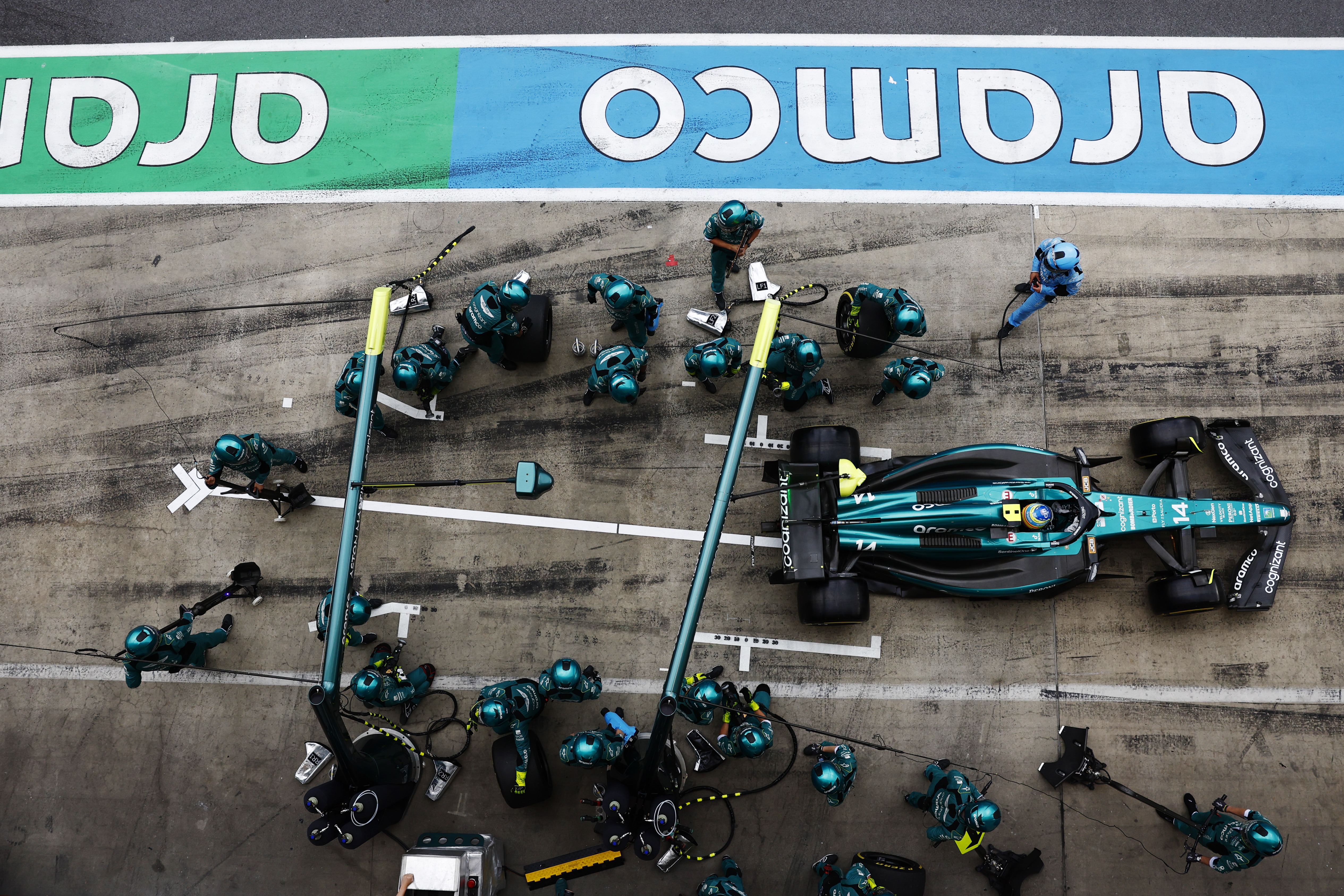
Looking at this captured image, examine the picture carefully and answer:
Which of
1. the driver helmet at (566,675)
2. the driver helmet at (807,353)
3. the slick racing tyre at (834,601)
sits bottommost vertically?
the driver helmet at (566,675)

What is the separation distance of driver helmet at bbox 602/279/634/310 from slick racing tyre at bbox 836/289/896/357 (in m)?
2.74

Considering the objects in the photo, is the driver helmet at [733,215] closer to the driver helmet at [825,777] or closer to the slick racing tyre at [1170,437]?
the slick racing tyre at [1170,437]

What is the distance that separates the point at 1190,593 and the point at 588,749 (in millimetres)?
7215

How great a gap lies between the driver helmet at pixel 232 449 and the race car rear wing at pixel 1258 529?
11.7m

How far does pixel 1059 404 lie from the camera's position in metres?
9.03

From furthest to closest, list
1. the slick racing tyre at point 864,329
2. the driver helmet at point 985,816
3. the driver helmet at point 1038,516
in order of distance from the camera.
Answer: the slick racing tyre at point 864,329, the driver helmet at point 1038,516, the driver helmet at point 985,816

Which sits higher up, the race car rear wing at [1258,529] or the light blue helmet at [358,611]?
the race car rear wing at [1258,529]

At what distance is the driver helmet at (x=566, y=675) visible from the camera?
6.94m

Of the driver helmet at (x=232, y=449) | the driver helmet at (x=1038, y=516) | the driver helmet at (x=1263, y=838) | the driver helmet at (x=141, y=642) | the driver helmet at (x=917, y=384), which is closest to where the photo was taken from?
the driver helmet at (x=1263, y=838)

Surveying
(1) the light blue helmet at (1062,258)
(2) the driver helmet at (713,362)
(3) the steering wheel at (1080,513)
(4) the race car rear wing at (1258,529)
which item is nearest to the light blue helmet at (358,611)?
(2) the driver helmet at (713,362)

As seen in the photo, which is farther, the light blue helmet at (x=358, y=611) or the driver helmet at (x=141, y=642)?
the light blue helmet at (x=358, y=611)

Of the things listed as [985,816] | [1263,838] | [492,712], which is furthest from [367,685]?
[1263,838]

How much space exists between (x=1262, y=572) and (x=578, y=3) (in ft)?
39.7

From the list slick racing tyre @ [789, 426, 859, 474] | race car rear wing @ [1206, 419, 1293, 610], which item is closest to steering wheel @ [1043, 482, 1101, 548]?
slick racing tyre @ [789, 426, 859, 474]
